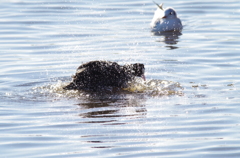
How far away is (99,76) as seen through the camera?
10.4m

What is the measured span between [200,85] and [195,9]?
882cm

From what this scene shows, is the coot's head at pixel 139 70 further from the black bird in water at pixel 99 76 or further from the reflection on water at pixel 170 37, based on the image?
the reflection on water at pixel 170 37

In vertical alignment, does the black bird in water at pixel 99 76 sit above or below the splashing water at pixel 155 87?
above

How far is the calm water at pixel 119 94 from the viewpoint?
298 inches

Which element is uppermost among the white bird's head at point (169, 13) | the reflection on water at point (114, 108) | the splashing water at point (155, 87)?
the white bird's head at point (169, 13)

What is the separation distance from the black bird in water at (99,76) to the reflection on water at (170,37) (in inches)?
146

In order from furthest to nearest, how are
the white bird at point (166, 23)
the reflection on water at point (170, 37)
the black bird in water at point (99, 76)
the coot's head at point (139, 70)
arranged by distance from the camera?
the white bird at point (166, 23), the reflection on water at point (170, 37), the coot's head at point (139, 70), the black bird in water at point (99, 76)

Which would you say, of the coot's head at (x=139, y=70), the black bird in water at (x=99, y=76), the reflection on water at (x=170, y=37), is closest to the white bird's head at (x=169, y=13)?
the reflection on water at (x=170, y=37)

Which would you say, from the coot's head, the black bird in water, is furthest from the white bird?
the black bird in water

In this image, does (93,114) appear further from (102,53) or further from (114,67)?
(102,53)

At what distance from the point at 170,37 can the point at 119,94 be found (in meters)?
5.63

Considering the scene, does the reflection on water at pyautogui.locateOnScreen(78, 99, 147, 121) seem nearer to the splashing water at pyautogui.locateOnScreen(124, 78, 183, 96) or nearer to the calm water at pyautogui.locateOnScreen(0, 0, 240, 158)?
the calm water at pyautogui.locateOnScreen(0, 0, 240, 158)

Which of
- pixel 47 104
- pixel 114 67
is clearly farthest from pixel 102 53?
pixel 47 104

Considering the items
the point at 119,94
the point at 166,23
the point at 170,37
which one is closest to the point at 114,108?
the point at 119,94
